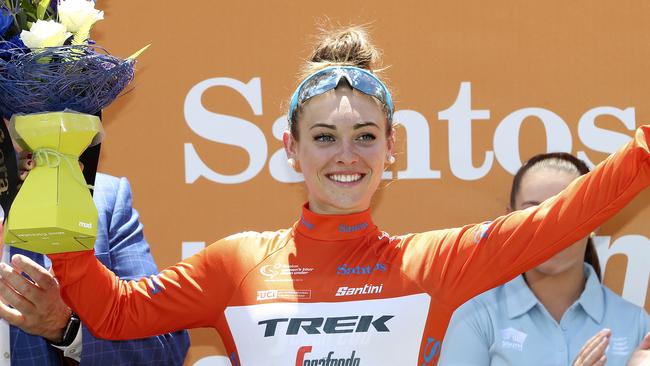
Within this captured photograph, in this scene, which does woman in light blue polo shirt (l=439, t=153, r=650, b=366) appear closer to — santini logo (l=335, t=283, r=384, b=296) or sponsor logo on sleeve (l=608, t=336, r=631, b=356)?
sponsor logo on sleeve (l=608, t=336, r=631, b=356)

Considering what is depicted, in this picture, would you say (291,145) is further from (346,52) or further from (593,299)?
(593,299)

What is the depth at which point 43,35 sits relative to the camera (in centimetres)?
256

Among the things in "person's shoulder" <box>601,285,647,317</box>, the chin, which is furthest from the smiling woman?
"person's shoulder" <box>601,285,647,317</box>

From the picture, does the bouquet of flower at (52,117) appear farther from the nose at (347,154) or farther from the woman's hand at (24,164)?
the nose at (347,154)

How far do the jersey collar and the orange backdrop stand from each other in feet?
3.26

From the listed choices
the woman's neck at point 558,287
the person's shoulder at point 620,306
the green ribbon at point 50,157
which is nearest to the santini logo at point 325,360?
the green ribbon at point 50,157

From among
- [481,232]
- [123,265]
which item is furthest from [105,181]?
[481,232]

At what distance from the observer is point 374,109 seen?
2910mm

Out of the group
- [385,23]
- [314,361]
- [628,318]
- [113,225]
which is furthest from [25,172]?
[628,318]

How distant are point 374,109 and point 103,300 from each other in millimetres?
895

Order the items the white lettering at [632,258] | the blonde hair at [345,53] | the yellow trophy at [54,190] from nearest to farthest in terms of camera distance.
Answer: the yellow trophy at [54,190] → the blonde hair at [345,53] → the white lettering at [632,258]

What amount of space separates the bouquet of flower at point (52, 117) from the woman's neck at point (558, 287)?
1698 millimetres

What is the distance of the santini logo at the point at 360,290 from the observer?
2795 mm

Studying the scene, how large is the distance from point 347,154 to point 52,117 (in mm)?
774
